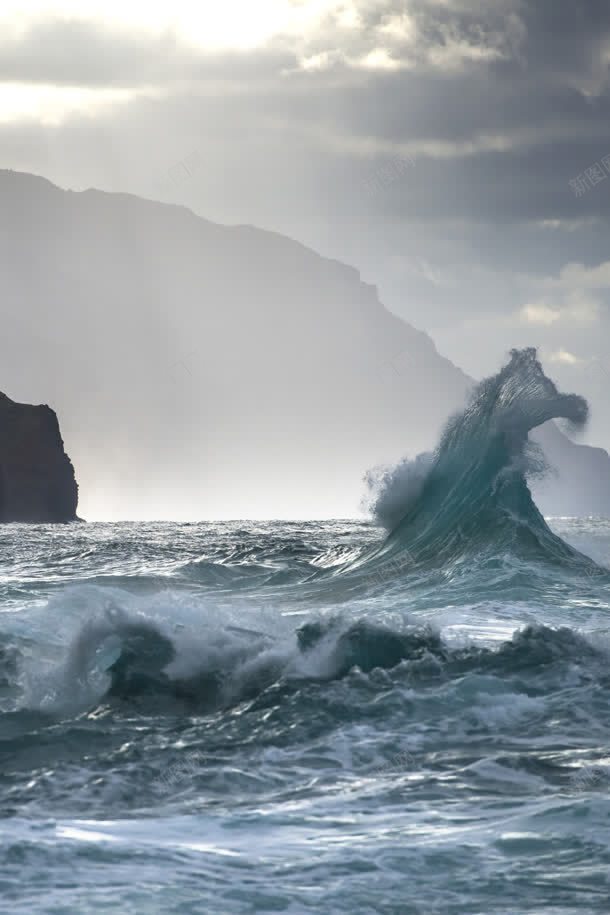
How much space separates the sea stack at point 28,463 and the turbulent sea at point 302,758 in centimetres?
6360

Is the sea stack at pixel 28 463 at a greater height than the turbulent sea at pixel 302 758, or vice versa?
the sea stack at pixel 28 463

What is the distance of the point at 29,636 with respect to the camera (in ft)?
41.0

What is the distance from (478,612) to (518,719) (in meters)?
6.32

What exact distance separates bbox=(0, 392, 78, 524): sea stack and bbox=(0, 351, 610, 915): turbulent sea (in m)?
63.6

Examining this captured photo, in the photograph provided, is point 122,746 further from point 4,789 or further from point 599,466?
point 599,466

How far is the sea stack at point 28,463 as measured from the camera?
7625cm

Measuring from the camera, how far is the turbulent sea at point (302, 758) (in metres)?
5.01

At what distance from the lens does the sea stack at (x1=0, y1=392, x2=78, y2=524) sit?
76.2 meters

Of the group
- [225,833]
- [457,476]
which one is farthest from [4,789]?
[457,476]

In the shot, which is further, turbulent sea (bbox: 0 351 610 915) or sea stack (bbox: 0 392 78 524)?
sea stack (bbox: 0 392 78 524)

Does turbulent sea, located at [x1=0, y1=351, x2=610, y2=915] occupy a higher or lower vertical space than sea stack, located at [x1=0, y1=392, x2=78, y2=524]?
lower

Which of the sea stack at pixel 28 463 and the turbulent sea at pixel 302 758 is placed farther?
the sea stack at pixel 28 463

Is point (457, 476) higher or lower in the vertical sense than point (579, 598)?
higher

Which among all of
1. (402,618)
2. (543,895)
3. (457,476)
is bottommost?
(543,895)
